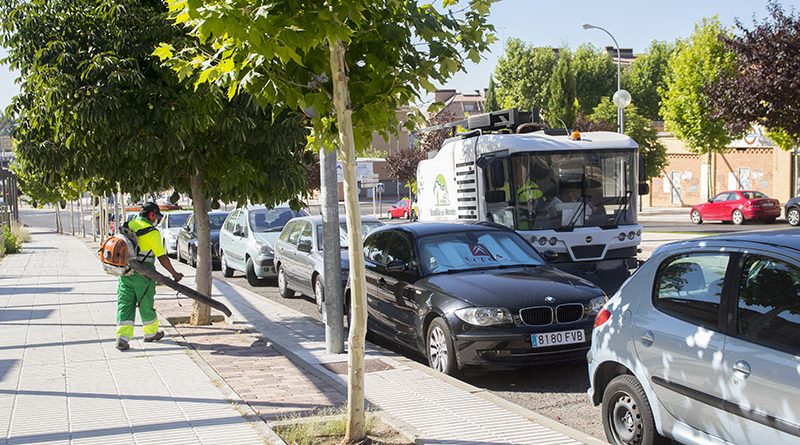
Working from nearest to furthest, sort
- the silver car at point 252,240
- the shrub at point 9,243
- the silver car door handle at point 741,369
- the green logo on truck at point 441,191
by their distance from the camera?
the silver car door handle at point 741,369 < the green logo on truck at point 441,191 < the silver car at point 252,240 < the shrub at point 9,243

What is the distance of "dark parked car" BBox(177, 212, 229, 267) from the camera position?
70.2 ft

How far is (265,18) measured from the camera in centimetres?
458

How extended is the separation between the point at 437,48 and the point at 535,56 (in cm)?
6538

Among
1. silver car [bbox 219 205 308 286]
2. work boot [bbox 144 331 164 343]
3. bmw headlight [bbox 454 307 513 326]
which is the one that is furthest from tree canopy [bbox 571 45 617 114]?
bmw headlight [bbox 454 307 513 326]

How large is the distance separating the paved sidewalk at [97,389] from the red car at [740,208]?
1054 inches

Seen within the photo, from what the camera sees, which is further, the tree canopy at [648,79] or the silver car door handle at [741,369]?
the tree canopy at [648,79]

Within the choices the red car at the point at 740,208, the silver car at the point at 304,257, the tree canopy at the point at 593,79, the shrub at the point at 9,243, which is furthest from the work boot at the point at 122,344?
the tree canopy at the point at 593,79

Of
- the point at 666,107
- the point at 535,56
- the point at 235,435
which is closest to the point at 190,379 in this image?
the point at 235,435

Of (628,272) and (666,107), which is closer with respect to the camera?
(628,272)

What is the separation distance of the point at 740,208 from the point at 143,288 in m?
28.5

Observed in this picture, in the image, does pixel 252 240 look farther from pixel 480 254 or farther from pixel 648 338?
pixel 648 338

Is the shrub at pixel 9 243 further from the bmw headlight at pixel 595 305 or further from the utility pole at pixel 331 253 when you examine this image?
the bmw headlight at pixel 595 305

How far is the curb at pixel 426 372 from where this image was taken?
5.70 metres

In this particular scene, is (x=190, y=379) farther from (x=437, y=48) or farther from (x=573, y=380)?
(x=437, y=48)
